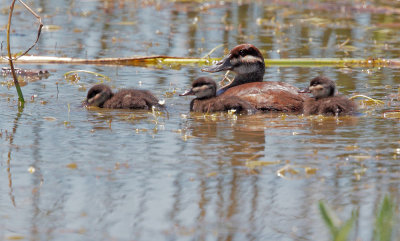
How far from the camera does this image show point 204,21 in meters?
16.1

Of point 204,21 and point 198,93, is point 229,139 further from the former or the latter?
point 204,21

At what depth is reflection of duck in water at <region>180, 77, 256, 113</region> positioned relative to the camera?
7980mm

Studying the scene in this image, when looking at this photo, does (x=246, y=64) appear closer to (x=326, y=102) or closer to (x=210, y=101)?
(x=210, y=101)

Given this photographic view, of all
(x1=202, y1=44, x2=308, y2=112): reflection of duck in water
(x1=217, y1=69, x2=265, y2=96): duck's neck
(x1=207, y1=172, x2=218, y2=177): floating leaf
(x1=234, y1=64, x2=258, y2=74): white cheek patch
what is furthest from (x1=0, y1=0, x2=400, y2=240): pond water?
(x1=234, y1=64, x2=258, y2=74): white cheek patch

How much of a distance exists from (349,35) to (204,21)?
9.96ft

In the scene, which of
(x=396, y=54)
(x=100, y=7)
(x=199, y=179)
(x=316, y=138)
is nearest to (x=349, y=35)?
(x=396, y=54)

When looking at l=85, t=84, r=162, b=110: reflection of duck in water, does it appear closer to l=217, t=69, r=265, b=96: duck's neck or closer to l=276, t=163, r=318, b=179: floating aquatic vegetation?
l=217, t=69, r=265, b=96: duck's neck

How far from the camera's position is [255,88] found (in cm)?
834

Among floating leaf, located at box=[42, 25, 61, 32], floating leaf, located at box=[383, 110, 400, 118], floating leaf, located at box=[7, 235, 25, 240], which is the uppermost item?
floating leaf, located at box=[42, 25, 61, 32]

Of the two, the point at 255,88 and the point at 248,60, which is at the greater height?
the point at 248,60

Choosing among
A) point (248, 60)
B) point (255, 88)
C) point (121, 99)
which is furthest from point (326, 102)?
point (121, 99)

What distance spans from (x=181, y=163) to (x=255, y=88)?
276 cm

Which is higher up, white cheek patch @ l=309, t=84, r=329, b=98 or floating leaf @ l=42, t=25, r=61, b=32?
floating leaf @ l=42, t=25, r=61, b=32

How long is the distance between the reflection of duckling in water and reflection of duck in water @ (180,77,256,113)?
0.59m
